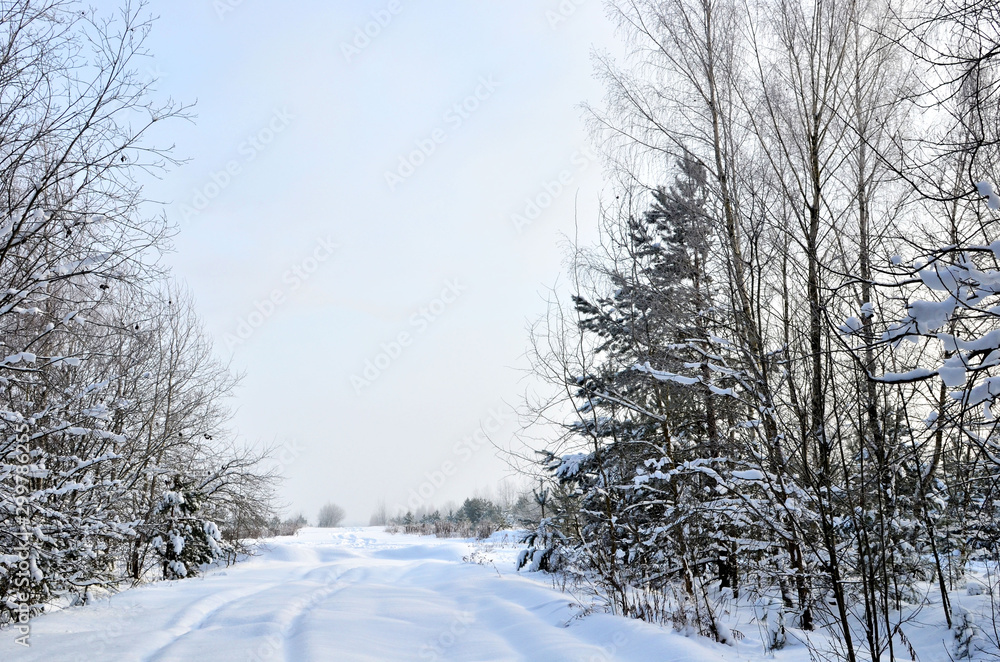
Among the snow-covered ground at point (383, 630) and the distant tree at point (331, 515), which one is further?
the distant tree at point (331, 515)

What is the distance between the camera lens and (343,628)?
5.96 meters

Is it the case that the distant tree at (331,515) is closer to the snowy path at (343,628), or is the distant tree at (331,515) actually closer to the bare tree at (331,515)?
the bare tree at (331,515)

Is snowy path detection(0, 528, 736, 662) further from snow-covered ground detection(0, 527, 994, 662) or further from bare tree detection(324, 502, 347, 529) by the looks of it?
bare tree detection(324, 502, 347, 529)

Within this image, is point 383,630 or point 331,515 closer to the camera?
point 383,630

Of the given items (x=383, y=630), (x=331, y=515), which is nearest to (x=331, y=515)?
(x=331, y=515)

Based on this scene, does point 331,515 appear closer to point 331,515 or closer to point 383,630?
point 331,515

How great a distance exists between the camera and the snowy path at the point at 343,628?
4926 millimetres

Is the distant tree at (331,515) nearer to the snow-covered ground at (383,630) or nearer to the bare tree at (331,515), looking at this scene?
the bare tree at (331,515)

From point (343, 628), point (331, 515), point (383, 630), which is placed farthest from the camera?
point (331, 515)

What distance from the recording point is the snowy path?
4926 mm

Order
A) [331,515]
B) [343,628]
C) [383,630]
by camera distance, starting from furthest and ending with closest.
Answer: [331,515]
[383,630]
[343,628]

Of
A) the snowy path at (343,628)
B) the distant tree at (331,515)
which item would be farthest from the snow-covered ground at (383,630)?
the distant tree at (331,515)

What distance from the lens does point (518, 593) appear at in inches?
346

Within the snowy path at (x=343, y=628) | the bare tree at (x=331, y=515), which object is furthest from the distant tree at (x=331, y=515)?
the snowy path at (x=343, y=628)
